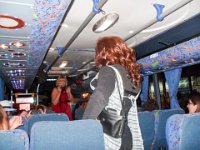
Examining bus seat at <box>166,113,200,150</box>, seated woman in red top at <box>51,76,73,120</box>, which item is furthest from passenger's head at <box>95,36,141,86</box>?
seated woman in red top at <box>51,76,73,120</box>

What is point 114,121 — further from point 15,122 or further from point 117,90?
point 15,122

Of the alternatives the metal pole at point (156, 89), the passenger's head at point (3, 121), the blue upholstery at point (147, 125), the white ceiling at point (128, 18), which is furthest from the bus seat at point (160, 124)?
the metal pole at point (156, 89)

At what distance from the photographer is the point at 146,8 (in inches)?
162

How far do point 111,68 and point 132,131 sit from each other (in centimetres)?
47

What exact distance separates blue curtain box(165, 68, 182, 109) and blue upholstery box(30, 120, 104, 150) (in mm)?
6460

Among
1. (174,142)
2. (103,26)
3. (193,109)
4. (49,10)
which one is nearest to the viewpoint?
(174,142)

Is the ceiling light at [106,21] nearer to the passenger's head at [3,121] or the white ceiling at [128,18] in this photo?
the white ceiling at [128,18]

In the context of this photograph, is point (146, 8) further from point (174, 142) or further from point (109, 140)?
point (109, 140)

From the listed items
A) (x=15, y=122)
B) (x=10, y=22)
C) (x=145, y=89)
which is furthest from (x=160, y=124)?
(x=145, y=89)

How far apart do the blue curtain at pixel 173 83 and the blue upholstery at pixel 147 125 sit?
14.1ft

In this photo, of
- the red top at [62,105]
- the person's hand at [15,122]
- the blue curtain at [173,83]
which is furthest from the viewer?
the blue curtain at [173,83]

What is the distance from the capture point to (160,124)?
399 cm

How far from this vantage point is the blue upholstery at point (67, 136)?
1789 millimetres

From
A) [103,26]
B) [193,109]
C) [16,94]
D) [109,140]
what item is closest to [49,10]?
[103,26]
